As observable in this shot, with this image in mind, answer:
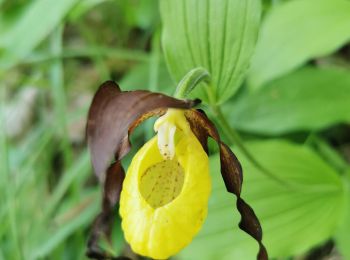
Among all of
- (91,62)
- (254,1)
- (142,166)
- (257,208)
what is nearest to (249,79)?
(257,208)

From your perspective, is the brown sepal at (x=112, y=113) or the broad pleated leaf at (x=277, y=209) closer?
the brown sepal at (x=112, y=113)

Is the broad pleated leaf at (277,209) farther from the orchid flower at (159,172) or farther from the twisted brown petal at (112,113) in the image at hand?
the twisted brown petal at (112,113)

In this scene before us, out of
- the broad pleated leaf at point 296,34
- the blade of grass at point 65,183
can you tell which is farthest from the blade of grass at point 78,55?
the broad pleated leaf at point 296,34

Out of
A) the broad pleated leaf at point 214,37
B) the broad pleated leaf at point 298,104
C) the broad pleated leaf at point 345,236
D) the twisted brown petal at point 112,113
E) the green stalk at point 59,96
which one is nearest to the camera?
the twisted brown petal at point 112,113

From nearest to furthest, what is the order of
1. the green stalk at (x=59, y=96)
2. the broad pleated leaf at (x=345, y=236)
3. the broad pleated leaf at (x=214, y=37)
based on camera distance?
the broad pleated leaf at (x=214, y=37) → the broad pleated leaf at (x=345, y=236) → the green stalk at (x=59, y=96)

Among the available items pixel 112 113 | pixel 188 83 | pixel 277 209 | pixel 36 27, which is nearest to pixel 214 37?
pixel 188 83

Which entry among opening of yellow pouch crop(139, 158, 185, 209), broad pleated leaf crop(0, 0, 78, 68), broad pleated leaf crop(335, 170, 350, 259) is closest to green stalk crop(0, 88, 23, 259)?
broad pleated leaf crop(0, 0, 78, 68)

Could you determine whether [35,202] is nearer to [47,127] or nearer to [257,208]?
[47,127]
